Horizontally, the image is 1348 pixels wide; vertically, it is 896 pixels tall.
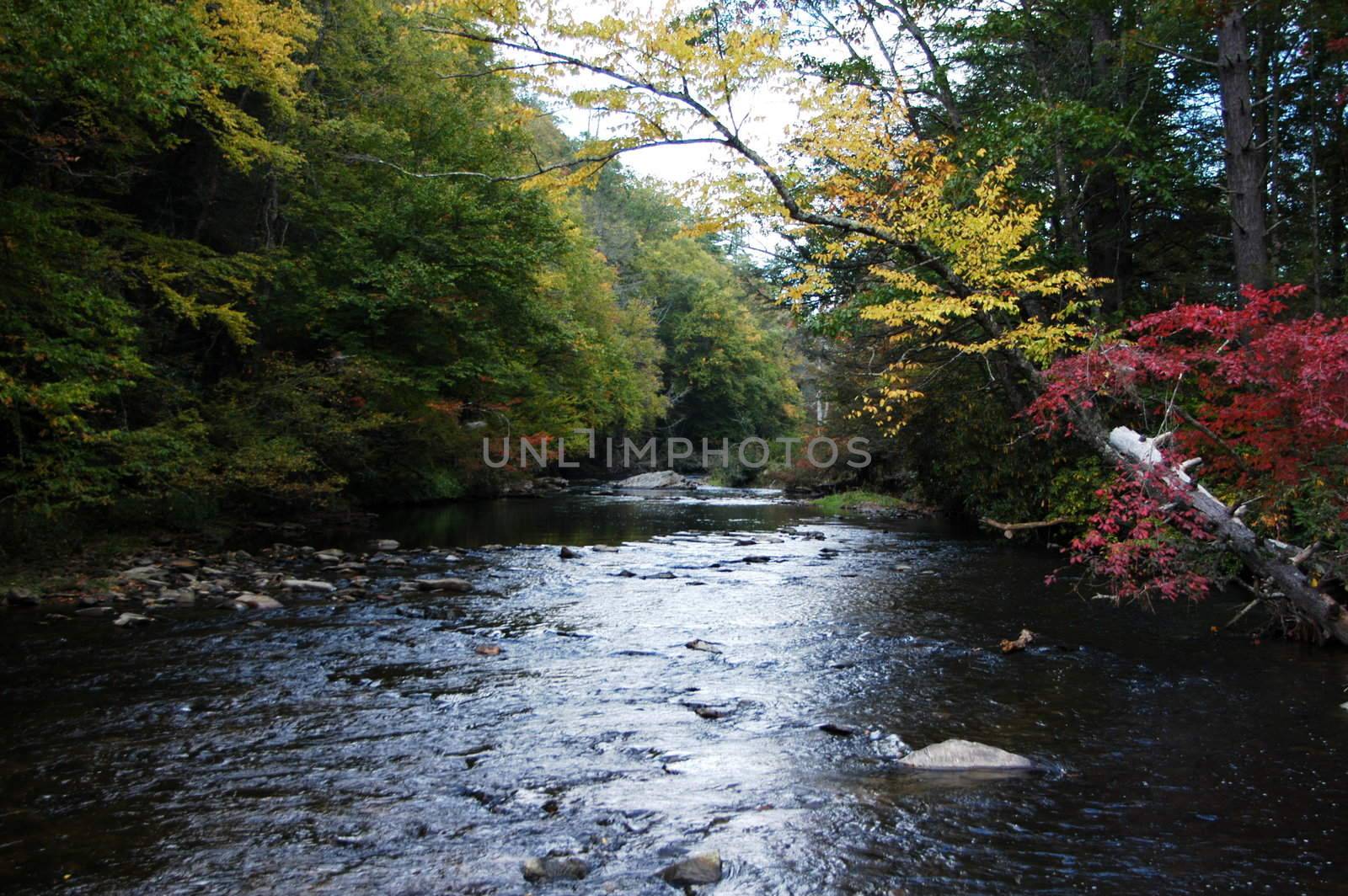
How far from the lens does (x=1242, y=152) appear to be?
35.6ft

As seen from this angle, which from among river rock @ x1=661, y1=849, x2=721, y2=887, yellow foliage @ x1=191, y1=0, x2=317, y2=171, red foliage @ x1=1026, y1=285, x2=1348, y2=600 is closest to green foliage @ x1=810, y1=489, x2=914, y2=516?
red foliage @ x1=1026, y1=285, x2=1348, y2=600

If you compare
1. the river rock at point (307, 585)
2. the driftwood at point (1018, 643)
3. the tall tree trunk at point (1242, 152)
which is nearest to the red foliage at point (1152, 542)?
the driftwood at point (1018, 643)

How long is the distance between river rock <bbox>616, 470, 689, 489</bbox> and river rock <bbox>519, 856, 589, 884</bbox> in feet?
106

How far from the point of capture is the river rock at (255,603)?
914 cm

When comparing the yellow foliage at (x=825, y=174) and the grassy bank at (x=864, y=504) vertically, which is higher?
the yellow foliage at (x=825, y=174)

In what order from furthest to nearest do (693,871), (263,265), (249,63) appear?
(263,265) → (249,63) → (693,871)

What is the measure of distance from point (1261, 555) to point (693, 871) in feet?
A: 21.0

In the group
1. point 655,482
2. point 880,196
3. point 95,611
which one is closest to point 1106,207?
point 880,196

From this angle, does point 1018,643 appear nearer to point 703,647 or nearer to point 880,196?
point 703,647

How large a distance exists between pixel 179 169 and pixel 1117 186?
18521mm

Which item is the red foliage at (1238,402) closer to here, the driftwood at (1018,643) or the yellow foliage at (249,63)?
the driftwood at (1018,643)

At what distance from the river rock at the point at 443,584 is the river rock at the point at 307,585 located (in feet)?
3.52

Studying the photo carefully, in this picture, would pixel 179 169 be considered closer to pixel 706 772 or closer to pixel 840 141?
pixel 840 141

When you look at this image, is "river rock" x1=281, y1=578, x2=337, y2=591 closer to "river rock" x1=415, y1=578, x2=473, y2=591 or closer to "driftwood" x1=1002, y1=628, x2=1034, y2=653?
"river rock" x1=415, y1=578, x2=473, y2=591
